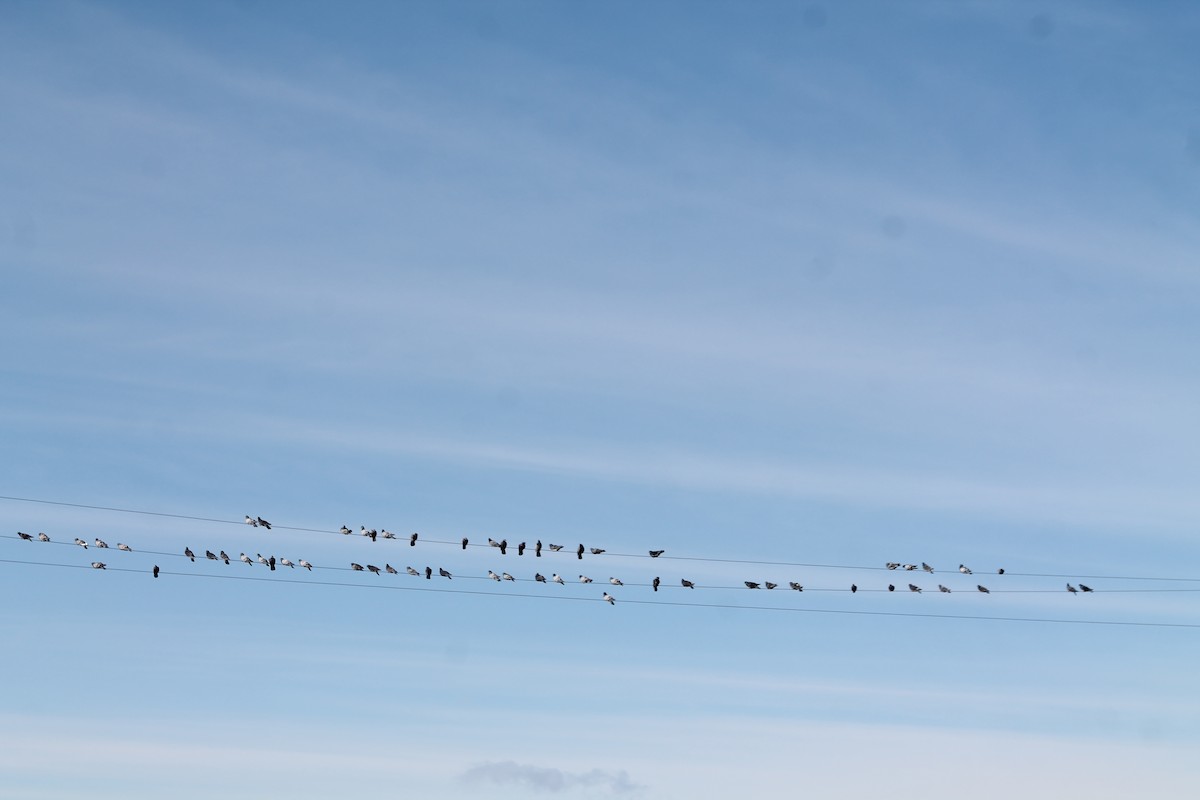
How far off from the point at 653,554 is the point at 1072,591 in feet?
95.8

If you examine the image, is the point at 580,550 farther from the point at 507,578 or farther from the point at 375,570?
the point at 375,570

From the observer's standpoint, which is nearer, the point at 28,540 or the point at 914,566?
the point at 28,540

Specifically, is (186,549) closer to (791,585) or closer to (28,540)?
(28,540)

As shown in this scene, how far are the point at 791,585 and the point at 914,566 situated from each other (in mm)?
7848

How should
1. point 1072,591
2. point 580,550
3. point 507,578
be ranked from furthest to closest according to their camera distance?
point 1072,591, point 507,578, point 580,550

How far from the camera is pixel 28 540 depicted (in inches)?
3615

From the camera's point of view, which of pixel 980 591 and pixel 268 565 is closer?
pixel 268 565

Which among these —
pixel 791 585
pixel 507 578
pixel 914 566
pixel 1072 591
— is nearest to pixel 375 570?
pixel 507 578

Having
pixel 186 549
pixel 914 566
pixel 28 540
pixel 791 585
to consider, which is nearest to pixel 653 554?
pixel 791 585

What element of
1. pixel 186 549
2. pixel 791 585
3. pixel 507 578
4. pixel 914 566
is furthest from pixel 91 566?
pixel 914 566

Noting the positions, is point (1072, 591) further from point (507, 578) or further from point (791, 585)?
point (507, 578)

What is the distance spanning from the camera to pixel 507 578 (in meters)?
98.2

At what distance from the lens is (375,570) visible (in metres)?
101

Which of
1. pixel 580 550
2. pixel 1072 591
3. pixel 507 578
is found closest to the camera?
pixel 580 550
